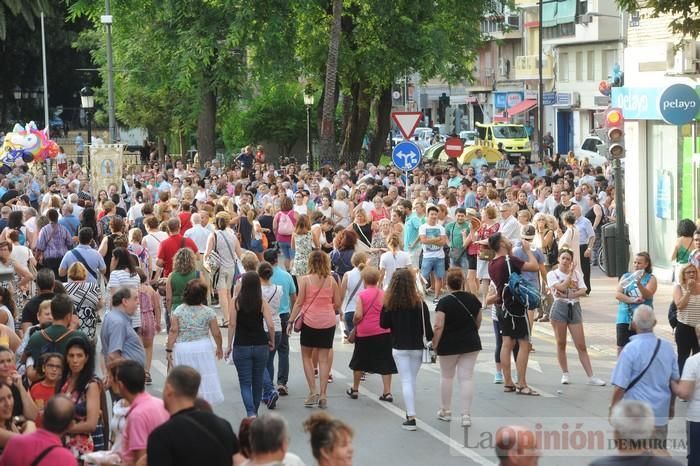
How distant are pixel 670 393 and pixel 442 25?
34.5 meters

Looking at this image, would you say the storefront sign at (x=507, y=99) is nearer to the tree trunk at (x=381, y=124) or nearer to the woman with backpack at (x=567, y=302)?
the tree trunk at (x=381, y=124)

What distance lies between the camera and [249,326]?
13.1 meters

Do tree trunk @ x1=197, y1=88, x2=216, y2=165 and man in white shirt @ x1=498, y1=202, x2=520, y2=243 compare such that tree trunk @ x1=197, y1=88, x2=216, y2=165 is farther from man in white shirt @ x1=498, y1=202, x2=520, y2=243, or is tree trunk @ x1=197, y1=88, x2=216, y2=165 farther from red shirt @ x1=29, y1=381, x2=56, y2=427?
red shirt @ x1=29, y1=381, x2=56, y2=427

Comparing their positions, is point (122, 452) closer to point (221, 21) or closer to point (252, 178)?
point (252, 178)

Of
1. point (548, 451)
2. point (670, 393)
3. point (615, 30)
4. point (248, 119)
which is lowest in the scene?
point (548, 451)

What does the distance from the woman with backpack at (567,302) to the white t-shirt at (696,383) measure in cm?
451

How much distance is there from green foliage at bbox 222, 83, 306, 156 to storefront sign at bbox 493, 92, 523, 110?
2643 centimetres

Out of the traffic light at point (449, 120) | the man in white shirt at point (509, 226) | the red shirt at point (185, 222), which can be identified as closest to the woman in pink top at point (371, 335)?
the man in white shirt at point (509, 226)

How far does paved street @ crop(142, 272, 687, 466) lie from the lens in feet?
39.9

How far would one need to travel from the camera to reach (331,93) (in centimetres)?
4003

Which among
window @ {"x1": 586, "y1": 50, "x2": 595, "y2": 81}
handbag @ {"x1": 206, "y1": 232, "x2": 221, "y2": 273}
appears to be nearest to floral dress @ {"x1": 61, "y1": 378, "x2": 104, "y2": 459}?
handbag @ {"x1": 206, "y1": 232, "x2": 221, "y2": 273}

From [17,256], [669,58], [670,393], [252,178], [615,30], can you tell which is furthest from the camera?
[615,30]

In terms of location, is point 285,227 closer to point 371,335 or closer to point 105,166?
point 371,335

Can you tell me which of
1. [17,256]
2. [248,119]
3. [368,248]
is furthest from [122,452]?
[248,119]
